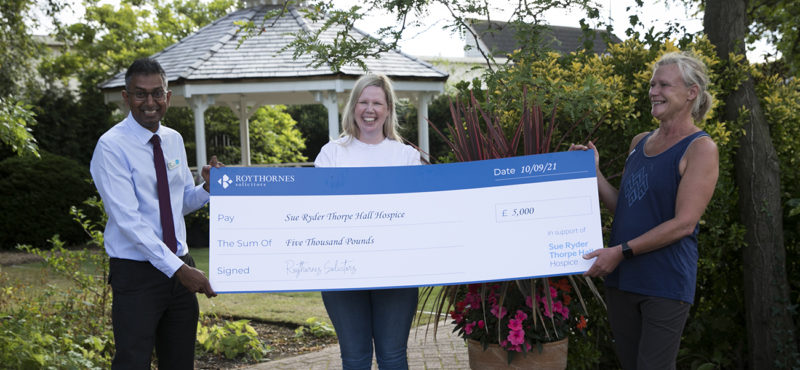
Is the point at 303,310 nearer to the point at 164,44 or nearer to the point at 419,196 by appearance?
the point at 419,196

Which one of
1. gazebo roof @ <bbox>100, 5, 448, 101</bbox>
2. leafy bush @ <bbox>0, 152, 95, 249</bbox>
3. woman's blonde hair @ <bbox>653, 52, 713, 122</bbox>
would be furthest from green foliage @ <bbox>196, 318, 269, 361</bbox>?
gazebo roof @ <bbox>100, 5, 448, 101</bbox>

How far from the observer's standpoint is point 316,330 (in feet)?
21.2

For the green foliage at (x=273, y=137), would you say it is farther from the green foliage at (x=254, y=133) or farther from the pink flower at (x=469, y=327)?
the pink flower at (x=469, y=327)

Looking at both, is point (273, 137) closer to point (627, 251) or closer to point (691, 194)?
point (627, 251)

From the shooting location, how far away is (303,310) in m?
7.69

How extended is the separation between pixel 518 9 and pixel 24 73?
52.2 ft

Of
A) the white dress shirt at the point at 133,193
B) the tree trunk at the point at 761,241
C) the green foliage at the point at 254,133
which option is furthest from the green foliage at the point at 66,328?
the green foliage at the point at 254,133

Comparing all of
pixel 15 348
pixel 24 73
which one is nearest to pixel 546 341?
pixel 15 348

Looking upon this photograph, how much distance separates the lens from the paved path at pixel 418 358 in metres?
5.27

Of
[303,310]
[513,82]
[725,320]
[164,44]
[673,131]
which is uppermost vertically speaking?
[164,44]

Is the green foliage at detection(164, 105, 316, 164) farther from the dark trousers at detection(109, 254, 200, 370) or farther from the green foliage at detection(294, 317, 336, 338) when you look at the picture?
the dark trousers at detection(109, 254, 200, 370)

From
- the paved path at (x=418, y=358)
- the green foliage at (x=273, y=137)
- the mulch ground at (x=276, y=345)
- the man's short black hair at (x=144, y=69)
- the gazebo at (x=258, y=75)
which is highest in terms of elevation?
the gazebo at (x=258, y=75)

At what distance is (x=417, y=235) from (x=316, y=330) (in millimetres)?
3615

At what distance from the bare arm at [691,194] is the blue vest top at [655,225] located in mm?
53
